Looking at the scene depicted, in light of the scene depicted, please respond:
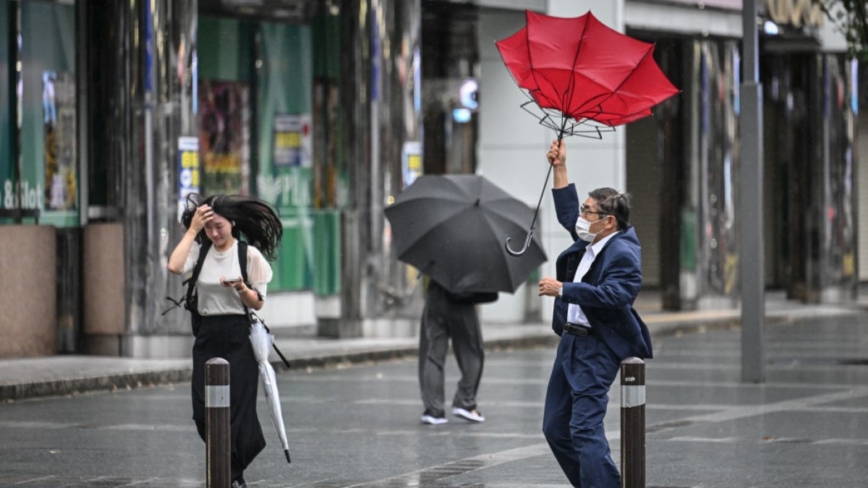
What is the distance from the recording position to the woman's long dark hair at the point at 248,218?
32.2 ft

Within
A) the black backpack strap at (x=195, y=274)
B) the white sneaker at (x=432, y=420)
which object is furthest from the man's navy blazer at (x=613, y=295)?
the white sneaker at (x=432, y=420)

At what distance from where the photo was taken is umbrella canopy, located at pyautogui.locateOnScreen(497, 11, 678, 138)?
9.12 metres

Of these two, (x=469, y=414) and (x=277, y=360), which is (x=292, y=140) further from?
(x=469, y=414)

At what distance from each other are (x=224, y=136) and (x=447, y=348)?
29.1 feet

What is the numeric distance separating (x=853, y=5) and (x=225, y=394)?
1420 cm

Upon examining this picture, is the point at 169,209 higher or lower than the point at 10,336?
higher

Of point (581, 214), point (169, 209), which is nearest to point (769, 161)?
point (169, 209)

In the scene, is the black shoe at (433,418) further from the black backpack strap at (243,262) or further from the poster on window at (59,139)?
the poster on window at (59,139)

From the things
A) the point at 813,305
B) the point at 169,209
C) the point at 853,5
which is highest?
the point at 853,5

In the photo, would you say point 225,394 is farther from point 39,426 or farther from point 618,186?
point 618,186

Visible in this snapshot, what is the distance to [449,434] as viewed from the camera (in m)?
12.9

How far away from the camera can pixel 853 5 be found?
67.0 ft

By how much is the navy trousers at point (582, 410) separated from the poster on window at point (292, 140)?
47.9 feet

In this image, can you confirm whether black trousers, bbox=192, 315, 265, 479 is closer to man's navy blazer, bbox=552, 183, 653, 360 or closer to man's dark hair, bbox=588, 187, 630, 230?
man's navy blazer, bbox=552, 183, 653, 360
